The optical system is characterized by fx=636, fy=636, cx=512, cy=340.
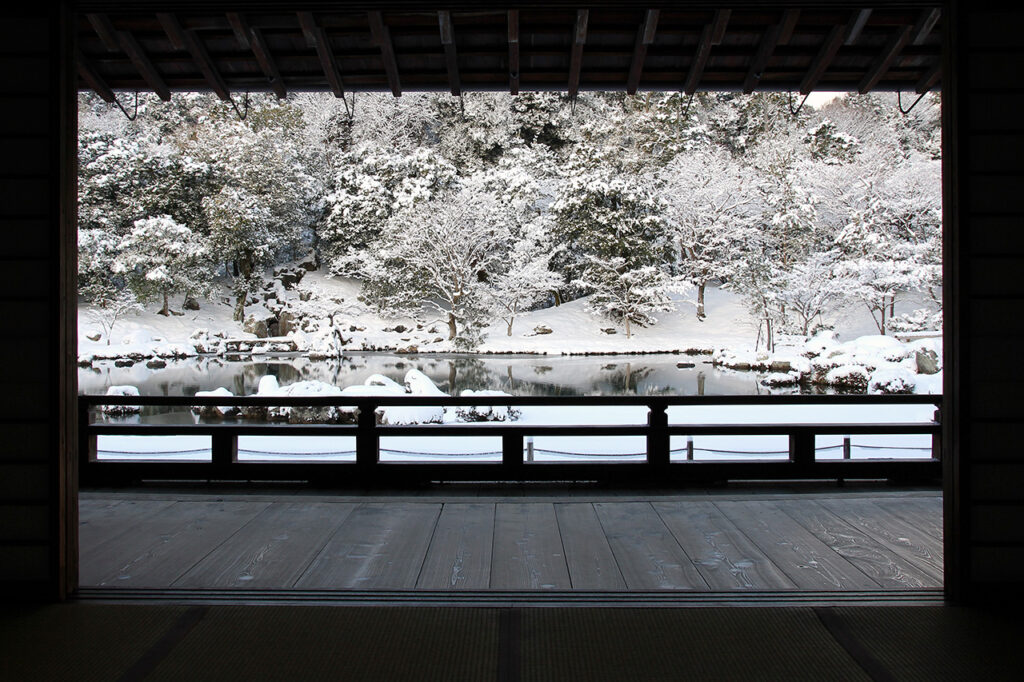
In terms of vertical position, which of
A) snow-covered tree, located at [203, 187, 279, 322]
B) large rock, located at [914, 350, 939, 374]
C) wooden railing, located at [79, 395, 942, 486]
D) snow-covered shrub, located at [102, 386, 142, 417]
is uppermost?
snow-covered tree, located at [203, 187, 279, 322]

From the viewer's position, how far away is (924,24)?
214 cm

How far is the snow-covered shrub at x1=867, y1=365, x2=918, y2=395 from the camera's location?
28.8ft

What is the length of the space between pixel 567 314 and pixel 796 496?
9.14 m

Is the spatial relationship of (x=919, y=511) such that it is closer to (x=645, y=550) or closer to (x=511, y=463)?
(x=645, y=550)

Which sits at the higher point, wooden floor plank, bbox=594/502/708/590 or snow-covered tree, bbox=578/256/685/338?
snow-covered tree, bbox=578/256/685/338

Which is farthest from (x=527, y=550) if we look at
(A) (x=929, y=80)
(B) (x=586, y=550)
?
(A) (x=929, y=80)

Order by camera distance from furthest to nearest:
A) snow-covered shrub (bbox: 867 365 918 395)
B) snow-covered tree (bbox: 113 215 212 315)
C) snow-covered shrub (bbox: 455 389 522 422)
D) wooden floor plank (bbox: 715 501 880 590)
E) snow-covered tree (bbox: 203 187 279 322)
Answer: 1. snow-covered tree (bbox: 203 187 279 322)
2. snow-covered tree (bbox: 113 215 212 315)
3. snow-covered shrub (bbox: 867 365 918 395)
4. snow-covered shrub (bbox: 455 389 522 422)
5. wooden floor plank (bbox: 715 501 880 590)

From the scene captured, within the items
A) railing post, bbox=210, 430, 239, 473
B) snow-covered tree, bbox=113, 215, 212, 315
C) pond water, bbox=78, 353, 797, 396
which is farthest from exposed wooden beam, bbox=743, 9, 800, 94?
snow-covered tree, bbox=113, 215, 212, 315

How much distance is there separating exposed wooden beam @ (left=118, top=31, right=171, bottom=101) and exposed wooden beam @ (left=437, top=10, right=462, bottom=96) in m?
1.12

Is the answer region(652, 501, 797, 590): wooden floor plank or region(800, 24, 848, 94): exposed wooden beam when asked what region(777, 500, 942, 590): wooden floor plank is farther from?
region(800, 24, 848, 94): exposed wooden beam

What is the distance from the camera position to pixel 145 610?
177 centimetres
